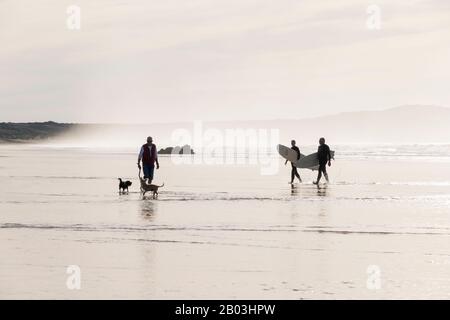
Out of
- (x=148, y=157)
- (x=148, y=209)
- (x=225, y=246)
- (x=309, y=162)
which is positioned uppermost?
(x=148, y=157)

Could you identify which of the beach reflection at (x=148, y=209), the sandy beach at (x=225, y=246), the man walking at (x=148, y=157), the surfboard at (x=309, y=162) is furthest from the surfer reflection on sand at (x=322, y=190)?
the beach reflection at (x=148, y=209)

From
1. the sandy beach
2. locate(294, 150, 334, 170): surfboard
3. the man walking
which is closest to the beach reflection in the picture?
the sandy beach

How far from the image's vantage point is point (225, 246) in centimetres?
1495

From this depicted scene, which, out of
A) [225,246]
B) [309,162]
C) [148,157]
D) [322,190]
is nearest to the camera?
[225,246]

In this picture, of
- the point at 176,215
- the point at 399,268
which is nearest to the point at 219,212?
the point at 176,215

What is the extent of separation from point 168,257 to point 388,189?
62.1 ft

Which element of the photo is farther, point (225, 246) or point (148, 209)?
Answer: point (148, 209)

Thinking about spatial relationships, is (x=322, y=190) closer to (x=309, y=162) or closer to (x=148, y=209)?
(x=309, y=162)

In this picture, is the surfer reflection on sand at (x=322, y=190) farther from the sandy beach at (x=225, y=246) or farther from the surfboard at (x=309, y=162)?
the surfboard at (x=309, y=162)

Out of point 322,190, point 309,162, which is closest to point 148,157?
point 322,190

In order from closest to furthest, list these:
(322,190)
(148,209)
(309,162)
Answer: (148,209) < (322,190) < (309,162)

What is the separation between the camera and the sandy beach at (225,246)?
11.2 meters

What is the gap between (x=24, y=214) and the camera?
66.5 feet
